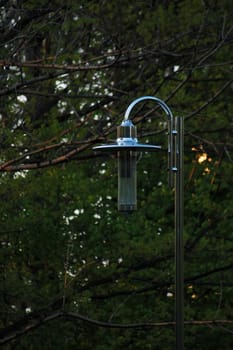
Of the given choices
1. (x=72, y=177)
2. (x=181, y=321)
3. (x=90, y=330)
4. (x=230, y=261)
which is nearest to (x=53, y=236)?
(x=72, y=177)

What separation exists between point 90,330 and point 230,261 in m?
1.75

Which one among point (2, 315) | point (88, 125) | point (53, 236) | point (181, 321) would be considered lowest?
point (181, 321)

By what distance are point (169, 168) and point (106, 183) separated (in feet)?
16.8

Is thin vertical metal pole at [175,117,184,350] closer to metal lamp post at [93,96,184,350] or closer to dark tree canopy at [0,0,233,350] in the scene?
metal lamp post at [93,96,184,350]

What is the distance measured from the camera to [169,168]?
19.8 feet

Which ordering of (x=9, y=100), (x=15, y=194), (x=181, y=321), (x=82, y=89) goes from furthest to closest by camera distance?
1. (x=82, y=89)
2. (x=9, y=100)
3. (x=15, y=194)
4. (x=181, y=321)

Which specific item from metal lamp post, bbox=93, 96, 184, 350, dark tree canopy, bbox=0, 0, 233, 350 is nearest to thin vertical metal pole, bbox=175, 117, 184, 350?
metal lamp post, bbox=93, 96, 184, 350

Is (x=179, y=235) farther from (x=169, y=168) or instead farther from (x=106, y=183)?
(x=106, y=183)

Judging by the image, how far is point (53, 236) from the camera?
10.2m

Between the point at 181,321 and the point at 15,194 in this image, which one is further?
the point at 15,194

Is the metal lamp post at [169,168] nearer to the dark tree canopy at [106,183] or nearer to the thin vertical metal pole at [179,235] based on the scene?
the thin vertical metal pole at [179,235]

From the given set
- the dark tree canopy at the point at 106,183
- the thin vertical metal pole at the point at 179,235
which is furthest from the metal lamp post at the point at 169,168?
the dark tree canopy at the point at 106,183

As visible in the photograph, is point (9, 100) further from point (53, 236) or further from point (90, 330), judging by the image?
point (90, 330)

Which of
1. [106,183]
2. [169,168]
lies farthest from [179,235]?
[106,183]
